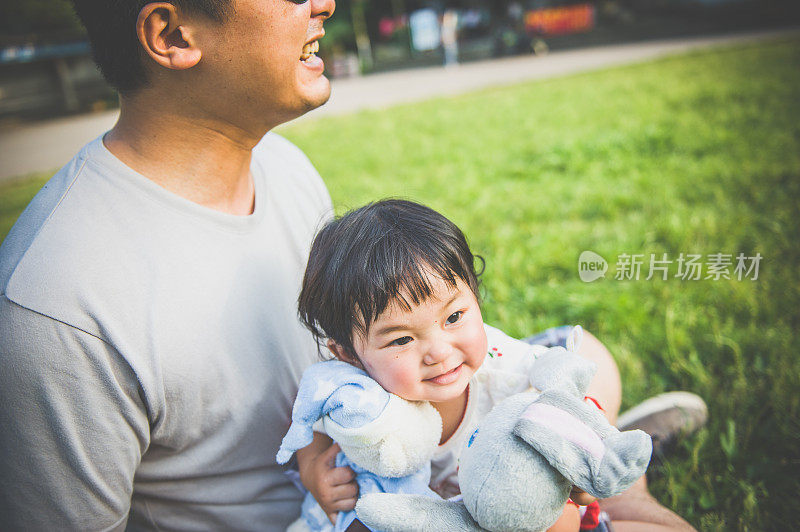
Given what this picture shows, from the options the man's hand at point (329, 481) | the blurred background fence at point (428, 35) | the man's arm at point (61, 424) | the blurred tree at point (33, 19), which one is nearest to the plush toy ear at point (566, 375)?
the man's hand at point (329, 481)

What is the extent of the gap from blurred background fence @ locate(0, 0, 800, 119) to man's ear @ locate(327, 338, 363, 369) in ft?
59.7

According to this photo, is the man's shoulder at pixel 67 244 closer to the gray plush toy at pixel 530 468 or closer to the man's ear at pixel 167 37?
the man's ear at pixel 167 37

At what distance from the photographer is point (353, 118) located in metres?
9.61

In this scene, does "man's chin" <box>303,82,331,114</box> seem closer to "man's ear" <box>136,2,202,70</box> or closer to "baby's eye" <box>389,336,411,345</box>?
"man's ear" <box>136,2,202,70</box>

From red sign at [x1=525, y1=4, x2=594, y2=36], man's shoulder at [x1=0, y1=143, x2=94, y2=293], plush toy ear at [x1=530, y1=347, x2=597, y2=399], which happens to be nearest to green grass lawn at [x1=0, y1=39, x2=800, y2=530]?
plush toy ear at [x1=530, y1=347, x2=597, y2=399]

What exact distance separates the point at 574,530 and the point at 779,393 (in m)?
1.37

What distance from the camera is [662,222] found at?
340cm

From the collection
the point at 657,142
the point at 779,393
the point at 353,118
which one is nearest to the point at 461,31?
the point at 353,118

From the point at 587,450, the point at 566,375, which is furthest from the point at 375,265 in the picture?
the point at 587,450

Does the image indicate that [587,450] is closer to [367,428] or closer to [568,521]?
[568,521]

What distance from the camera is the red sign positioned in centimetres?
2012

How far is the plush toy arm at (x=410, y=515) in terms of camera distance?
108cm

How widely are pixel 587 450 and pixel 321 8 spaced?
4.41ft

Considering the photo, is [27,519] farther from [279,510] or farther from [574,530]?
[574,530]
